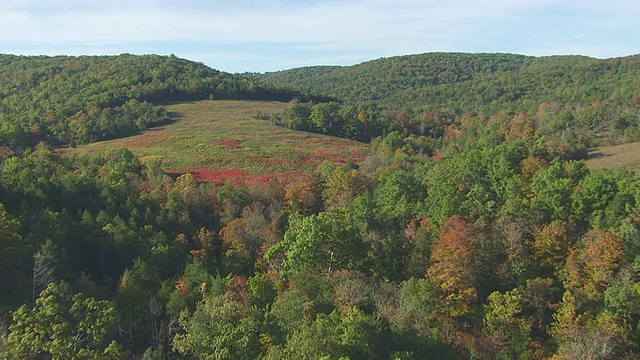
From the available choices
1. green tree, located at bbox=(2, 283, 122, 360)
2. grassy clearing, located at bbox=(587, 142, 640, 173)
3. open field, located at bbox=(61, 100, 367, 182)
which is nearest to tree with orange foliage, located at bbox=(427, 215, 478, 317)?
green tree, located at bbox=(2, 283, 122, 360)

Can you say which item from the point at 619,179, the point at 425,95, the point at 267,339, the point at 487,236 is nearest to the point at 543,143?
the point at 619,179

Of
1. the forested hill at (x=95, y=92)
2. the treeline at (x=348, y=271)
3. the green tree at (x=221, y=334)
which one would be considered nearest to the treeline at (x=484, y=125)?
the treeline at (x=348, y=271)

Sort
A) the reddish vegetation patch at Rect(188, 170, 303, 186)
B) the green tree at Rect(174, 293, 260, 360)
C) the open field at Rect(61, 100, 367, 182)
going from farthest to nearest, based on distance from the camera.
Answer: the open field at Rect(61, 100, 367, 182)
the reddish vegetation patch at Rect(188, 170, 303, 186)
the green tree at Rect(174, 293, 260, 360)

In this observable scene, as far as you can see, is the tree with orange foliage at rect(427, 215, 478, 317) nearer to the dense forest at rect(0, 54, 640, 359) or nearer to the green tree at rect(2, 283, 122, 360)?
the dense forest at rect(0, 54, 640, 359)

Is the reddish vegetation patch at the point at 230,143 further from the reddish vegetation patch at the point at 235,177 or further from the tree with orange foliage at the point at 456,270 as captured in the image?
the tree with orange foliage at the point at 456,270

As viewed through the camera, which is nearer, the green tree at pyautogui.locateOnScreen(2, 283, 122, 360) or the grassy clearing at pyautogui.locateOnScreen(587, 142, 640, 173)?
the green tree at pyautogui.locateOnScreen(2, 283, 122, 360)

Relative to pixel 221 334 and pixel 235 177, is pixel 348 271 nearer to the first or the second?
pixel 221 334

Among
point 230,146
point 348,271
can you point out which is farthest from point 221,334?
point 230,146
